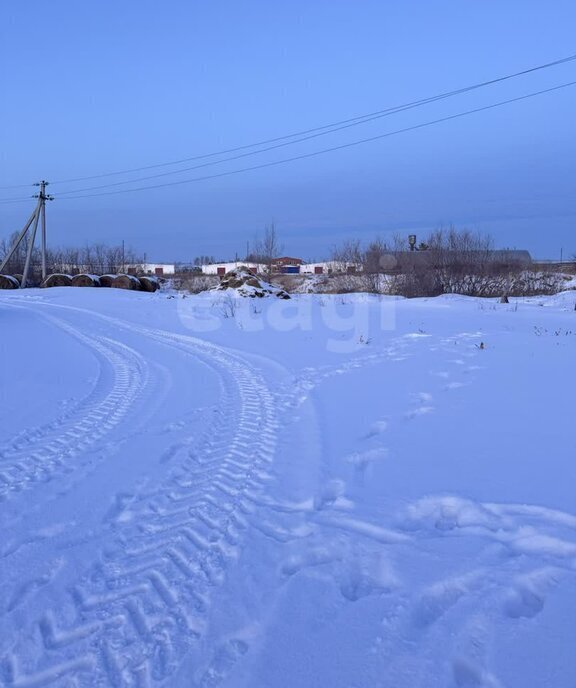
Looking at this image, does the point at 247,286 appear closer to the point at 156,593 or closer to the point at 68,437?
the point at 68,437

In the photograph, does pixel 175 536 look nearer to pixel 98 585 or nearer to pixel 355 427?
pixel 98 585

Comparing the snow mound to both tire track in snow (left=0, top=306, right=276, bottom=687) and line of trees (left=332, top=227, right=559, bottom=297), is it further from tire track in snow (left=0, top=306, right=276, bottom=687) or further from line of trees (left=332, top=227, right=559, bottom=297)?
tire track in snow (left=0, top=306, right=276, bottom=687)

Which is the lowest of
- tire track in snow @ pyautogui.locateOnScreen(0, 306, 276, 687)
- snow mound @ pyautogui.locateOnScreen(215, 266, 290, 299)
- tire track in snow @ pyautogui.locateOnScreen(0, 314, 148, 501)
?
tire track in snow @ pyautogui.locateOnScreen(0, 306, 276, 687)

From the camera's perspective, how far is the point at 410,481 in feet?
13.0

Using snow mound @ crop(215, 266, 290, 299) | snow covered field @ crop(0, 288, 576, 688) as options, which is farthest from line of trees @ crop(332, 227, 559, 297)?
snow covered field @ crop(0, 288, 576, 688)

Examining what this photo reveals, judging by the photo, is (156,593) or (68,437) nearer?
(156,593)

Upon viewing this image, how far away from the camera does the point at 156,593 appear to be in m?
2.61

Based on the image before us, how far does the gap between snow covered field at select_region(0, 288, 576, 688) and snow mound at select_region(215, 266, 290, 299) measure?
54.9 feet

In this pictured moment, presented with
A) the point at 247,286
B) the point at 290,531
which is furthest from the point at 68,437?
the point at 247,286

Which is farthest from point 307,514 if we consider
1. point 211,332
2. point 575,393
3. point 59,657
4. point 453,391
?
point 211,332

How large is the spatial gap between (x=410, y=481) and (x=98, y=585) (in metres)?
2.30

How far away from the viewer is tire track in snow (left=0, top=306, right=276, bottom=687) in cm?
214

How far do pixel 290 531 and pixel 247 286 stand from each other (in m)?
21.8

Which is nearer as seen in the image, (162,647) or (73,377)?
(162,647)
